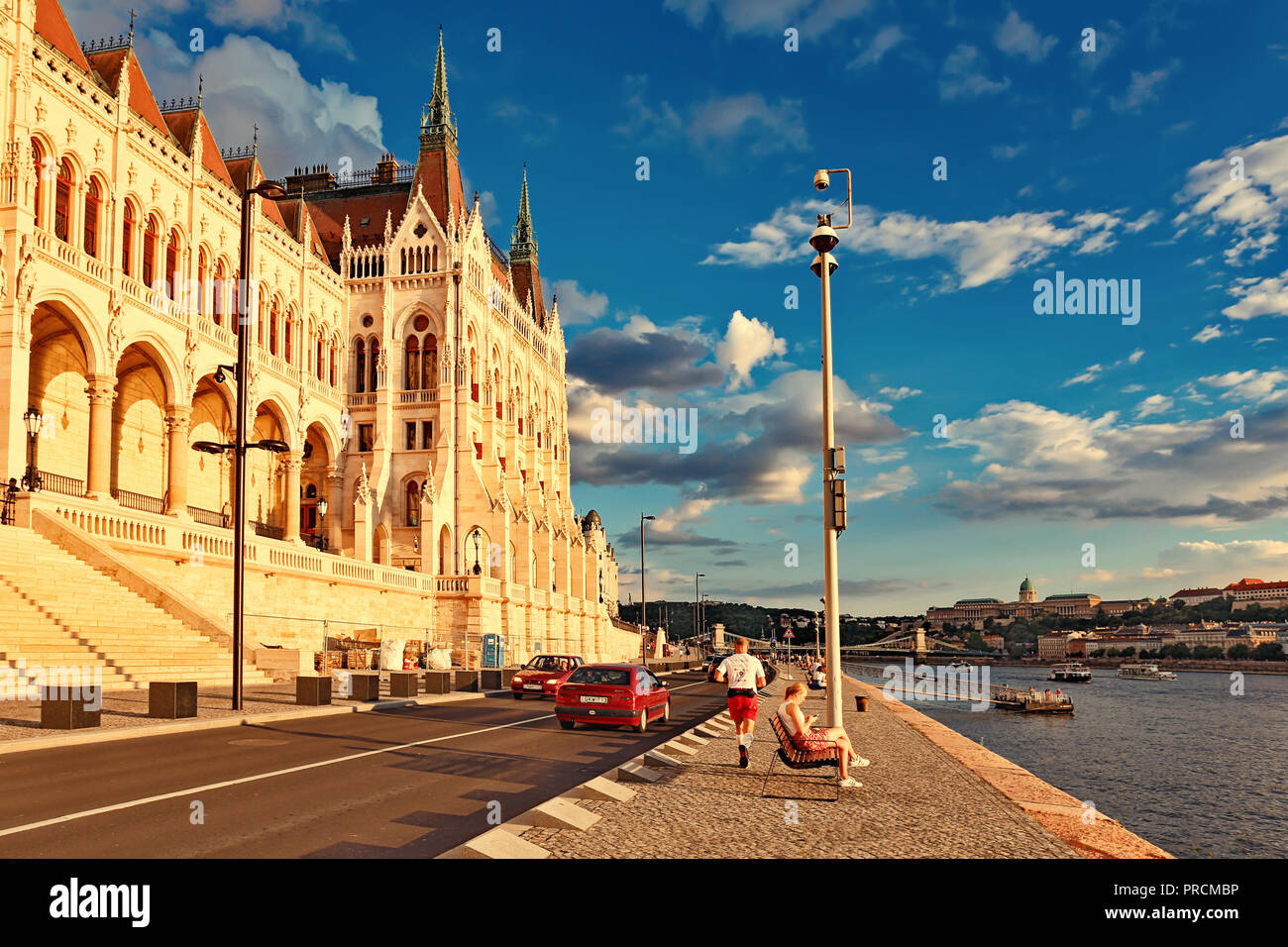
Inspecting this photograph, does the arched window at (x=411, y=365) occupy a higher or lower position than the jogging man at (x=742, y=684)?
higher

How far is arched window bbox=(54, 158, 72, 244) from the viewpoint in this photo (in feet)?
109

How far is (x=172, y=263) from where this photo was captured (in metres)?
40.7

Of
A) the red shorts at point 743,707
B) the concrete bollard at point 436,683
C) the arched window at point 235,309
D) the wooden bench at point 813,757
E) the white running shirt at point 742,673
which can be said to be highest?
the arched window at point 235,309

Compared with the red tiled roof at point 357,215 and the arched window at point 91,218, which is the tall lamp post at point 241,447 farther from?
the red tiled roof at point 357,215

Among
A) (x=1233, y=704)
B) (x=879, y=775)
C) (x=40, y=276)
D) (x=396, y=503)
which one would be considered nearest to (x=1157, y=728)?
(x=1233, y=704)

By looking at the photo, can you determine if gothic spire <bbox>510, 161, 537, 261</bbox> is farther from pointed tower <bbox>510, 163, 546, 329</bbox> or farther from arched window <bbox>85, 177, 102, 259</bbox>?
arched window <bbox>85, 177, 102, 259</bbox>

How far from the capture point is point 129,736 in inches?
601

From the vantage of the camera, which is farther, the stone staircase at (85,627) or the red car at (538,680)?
the red car at (538,680)

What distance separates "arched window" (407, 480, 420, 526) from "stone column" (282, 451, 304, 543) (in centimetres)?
880

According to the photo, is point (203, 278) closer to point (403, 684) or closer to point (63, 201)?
point (63, 201)

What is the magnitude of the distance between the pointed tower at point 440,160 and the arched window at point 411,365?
24.3 ft

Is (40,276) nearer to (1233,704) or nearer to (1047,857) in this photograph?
(1047,857)

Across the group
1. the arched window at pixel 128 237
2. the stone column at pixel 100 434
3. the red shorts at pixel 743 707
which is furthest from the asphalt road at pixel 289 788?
the arched window at pixel 128 237

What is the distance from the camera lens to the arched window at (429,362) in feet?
189
